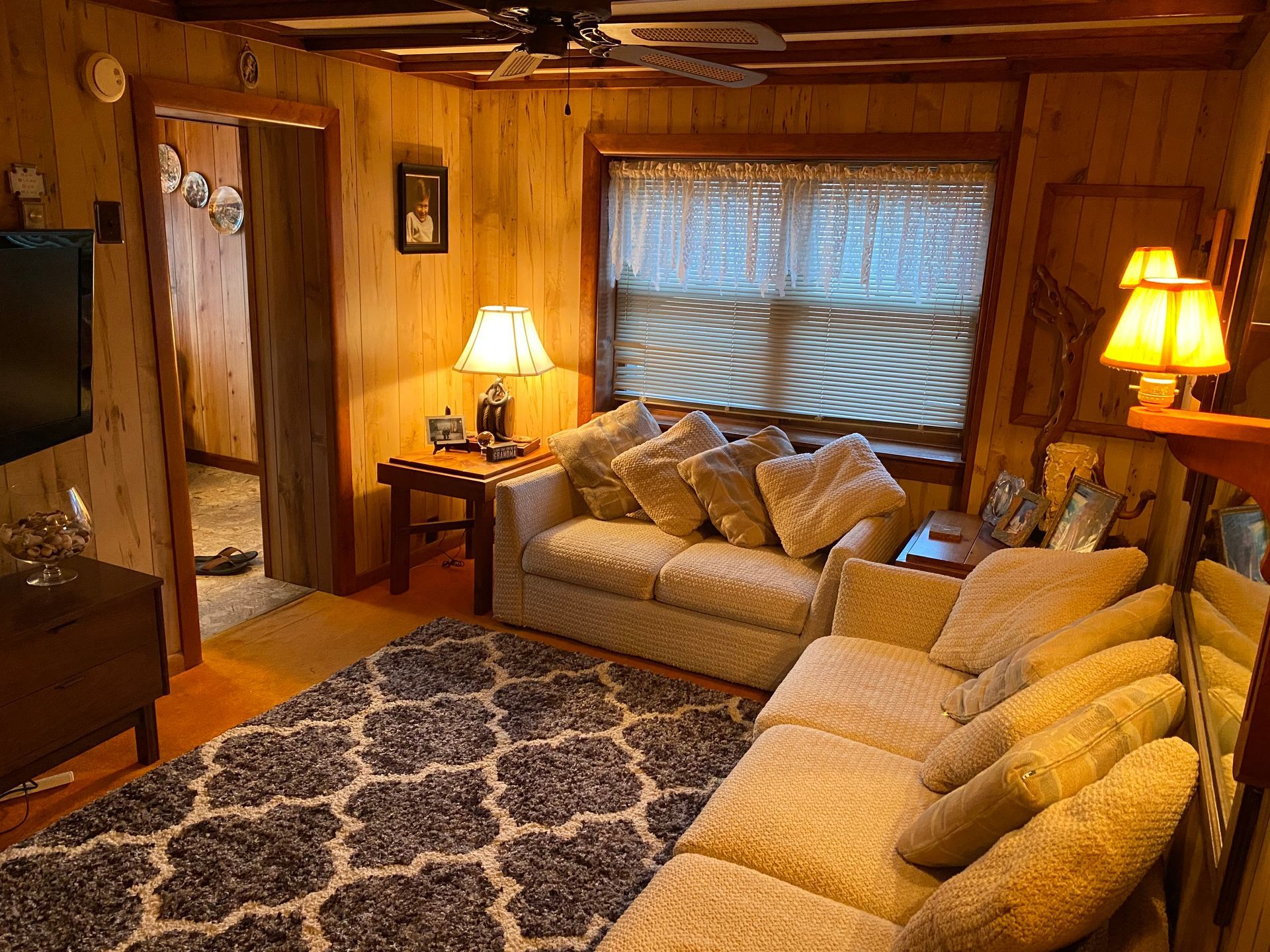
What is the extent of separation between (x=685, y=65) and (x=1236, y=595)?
1760 mm

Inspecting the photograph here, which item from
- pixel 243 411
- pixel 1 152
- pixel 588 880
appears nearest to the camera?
pixel 588 880

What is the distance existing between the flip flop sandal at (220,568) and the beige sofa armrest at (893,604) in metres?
3.00

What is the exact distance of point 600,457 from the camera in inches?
162

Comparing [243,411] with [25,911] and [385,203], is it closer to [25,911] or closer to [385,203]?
[385,203]

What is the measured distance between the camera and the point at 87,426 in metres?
3.00

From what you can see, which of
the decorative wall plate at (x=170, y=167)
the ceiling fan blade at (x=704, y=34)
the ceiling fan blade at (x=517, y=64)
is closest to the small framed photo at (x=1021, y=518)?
the ceiling fan blade at (x=704, y=34)

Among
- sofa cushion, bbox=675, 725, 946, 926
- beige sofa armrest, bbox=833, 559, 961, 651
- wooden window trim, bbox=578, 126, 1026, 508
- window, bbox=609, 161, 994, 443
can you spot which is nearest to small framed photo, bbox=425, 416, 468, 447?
wooden window trim, bbox=578, 126, 1026, 508

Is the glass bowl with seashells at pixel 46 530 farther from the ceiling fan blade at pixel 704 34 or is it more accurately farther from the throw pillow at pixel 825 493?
the throw pillow at pixel 825 493

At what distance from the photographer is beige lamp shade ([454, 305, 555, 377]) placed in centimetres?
427

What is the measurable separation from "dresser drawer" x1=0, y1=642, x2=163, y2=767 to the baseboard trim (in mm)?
3507

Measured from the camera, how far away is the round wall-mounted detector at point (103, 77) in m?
2.90

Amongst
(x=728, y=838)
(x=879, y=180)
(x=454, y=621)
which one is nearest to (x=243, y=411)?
(x=454, y=621)

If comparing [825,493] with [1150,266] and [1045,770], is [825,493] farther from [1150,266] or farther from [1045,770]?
[1045,770]

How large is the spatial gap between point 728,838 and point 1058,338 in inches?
97.5
